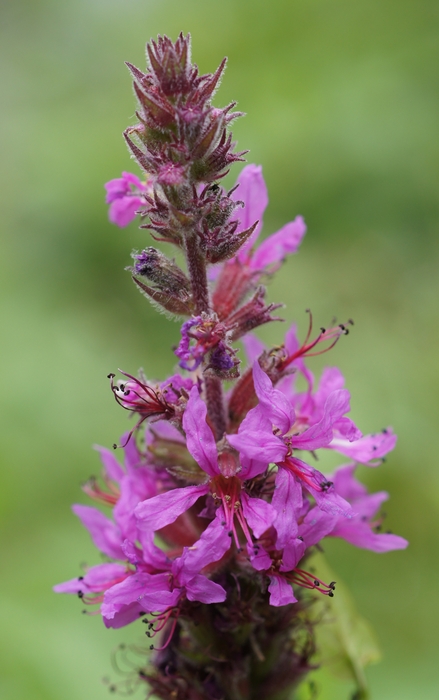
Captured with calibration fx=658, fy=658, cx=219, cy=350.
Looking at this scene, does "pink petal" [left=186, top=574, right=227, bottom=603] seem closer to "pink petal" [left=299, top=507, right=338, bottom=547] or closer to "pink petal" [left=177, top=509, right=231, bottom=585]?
"pink petal" [left=177, top=509, right=231, bottom=585]

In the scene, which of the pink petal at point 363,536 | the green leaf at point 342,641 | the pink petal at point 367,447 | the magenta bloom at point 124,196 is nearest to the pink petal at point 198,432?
the pink petal at point 367,447

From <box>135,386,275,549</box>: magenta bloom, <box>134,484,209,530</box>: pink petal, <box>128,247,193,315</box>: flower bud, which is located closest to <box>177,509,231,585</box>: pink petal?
<box>135,386,275,549</box>: magenta bloom

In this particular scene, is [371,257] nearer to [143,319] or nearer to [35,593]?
[143,319]

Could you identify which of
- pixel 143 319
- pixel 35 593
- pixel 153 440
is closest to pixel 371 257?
pixel 143 319

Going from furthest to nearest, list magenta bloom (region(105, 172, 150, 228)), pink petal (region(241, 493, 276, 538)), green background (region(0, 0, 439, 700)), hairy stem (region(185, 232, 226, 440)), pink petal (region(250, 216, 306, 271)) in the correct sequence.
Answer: green background (region(0, 0, 439, 700)) < pink petal (region(250, 216, 306, 271)) < magenta bloom (region(105, 172, 150, 228)) < hairy stem (region(185, 232, 226, 440)) < pink petal (region(241, 493, 276, 538))

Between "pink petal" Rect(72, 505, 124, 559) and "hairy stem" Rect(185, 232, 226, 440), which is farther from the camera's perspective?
"pink petal" Rect(72, 505, 124, 559)
